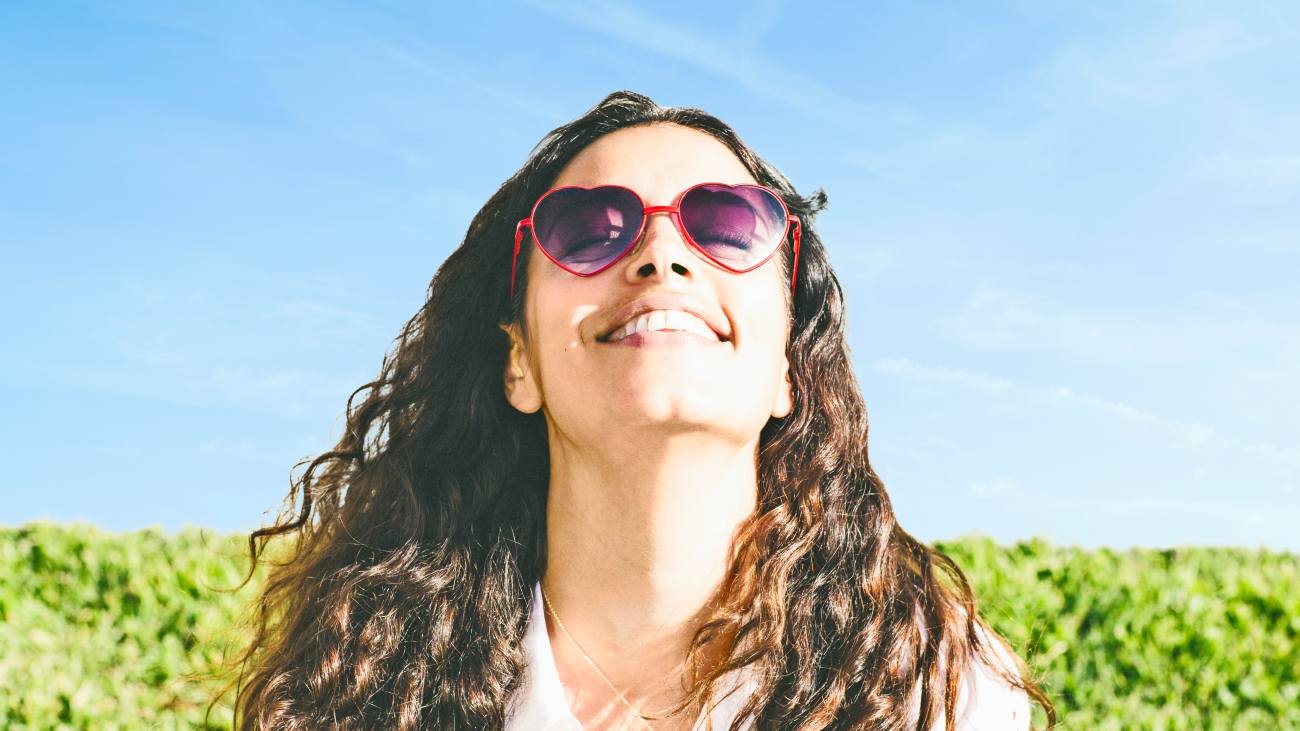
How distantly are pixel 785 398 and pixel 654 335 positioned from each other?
813 millimetres

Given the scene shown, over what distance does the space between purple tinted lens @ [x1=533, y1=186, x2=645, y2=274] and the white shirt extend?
1.13 meters

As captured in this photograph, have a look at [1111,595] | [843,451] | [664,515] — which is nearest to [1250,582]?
[1111,595]

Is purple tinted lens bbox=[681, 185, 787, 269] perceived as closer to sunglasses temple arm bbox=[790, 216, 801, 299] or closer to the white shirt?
sunglasses temple arm bbox=[790, 216, 801, 299]

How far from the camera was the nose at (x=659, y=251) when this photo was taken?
9.74ft

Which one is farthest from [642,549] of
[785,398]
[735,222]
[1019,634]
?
[1019,634]

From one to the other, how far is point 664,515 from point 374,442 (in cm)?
130

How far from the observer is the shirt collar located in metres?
3.20

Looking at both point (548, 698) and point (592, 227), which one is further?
point (548, 698)

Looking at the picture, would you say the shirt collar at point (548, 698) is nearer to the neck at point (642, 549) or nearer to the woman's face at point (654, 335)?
the neck at point (642, 549)

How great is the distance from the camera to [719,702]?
3.18 meters

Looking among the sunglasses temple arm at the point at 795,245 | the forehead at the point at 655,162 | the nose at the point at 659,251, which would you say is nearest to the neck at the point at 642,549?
the nose at the point at 659,251

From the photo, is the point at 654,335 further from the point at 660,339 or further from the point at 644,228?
the point at 644,228

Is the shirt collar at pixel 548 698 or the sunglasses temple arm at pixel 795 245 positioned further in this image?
the sunglasses temple arm at pixel 795 245

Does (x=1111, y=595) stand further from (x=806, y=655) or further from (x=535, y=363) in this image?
(x=535, y=363)
